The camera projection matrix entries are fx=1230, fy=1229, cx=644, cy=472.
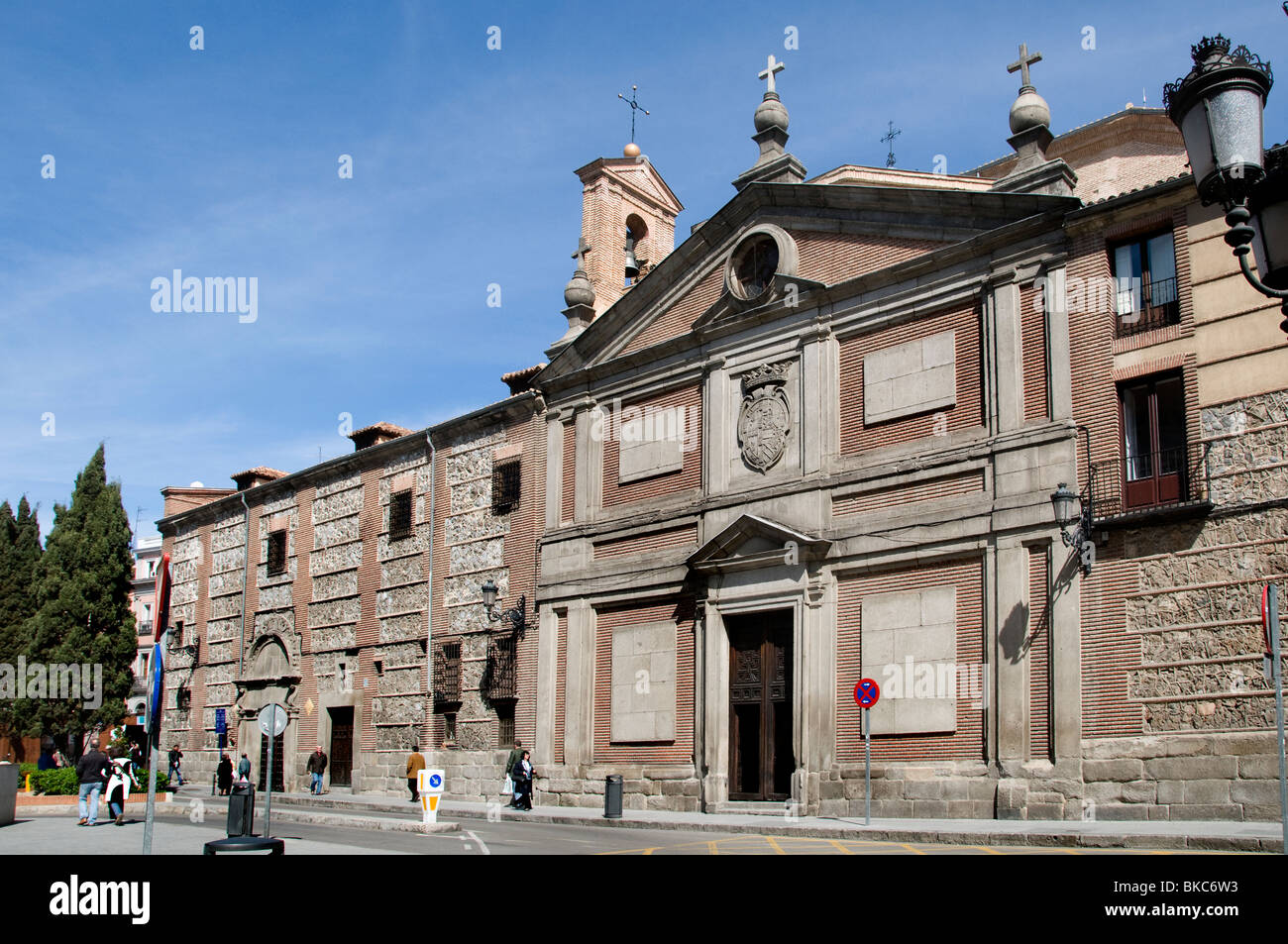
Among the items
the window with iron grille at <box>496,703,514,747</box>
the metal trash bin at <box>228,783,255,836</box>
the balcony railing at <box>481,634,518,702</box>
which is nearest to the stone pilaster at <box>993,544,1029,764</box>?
the metal trash bin at <box>228,783,255,836</box>

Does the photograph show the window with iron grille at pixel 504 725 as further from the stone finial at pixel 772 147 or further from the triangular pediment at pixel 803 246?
the stone finial at pixel 772 147

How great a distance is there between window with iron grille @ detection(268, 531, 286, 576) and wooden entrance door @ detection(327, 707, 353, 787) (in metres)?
6.26

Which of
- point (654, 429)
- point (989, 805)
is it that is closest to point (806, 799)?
point (989, 805)

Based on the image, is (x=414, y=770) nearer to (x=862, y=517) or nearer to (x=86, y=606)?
(x=862, y=517)

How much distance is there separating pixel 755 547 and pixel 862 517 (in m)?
2.44

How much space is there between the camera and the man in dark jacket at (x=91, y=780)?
22.4 m

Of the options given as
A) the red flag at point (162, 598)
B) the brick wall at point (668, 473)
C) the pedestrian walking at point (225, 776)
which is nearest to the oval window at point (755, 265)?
the brick wall at point (668, 473)

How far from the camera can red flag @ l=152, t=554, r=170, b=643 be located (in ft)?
35.8

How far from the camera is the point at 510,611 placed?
29781mm

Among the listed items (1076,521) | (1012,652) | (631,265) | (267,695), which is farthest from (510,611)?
(1076,521)

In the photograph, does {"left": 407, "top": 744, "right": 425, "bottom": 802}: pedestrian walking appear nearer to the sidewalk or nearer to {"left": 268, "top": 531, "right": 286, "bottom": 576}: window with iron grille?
the sidewalk

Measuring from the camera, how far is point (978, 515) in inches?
821
